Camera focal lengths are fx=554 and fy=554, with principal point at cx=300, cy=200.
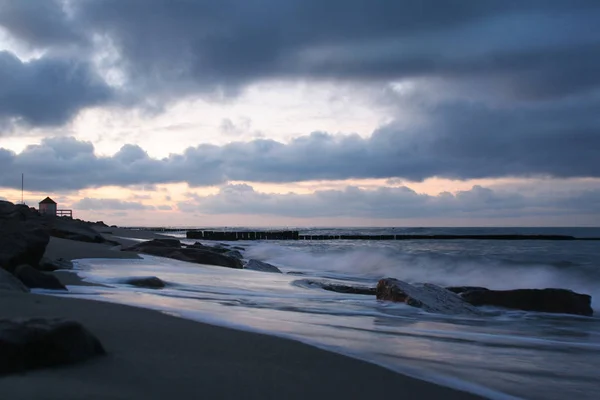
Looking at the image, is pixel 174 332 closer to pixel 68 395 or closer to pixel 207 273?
pixel 68 395

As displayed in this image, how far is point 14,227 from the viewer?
833 centimetres

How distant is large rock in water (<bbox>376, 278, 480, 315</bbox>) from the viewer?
8000mm

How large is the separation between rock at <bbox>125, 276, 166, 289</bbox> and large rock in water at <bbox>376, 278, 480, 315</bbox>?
338cm

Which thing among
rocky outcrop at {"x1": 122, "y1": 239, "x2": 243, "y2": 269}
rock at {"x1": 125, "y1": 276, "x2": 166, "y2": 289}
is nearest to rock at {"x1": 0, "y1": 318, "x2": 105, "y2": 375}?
rock at {"x1": 125, "y1": 276, "x2": 166, "y2": 289}

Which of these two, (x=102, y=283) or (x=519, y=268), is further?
(x=519, y=268)

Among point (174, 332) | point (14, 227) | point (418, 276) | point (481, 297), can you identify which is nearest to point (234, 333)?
point (174, 332)

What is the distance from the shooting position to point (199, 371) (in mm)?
3092

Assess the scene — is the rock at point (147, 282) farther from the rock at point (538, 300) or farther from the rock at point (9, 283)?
the rock at point (538, 300)

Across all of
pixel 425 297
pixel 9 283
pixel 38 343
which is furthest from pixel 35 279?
pixel 425 297

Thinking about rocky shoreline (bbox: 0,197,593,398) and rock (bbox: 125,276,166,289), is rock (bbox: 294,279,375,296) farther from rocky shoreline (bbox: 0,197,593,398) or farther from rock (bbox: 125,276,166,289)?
rock (bbox: 125,276,166,289)

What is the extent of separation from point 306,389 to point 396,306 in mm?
5163

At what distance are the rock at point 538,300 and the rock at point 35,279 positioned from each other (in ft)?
21.5

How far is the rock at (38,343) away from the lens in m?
2.74

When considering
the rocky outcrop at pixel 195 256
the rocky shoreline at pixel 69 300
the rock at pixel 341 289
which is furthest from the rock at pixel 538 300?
the rocky outcrop at pixel 195 256
